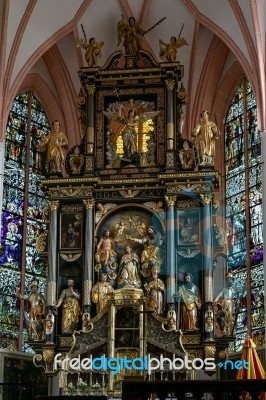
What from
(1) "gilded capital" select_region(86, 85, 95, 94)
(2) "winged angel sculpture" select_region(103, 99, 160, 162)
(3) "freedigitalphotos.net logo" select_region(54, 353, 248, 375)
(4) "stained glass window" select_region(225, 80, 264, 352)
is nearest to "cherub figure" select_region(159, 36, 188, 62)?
(2) "winged angel sculpture" select_region(103, 99, 160, 162)

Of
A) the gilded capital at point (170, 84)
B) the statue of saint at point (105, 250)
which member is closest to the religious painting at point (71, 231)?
the statue of saint at point (105, 250)

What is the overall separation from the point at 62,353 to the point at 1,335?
3.02 meters

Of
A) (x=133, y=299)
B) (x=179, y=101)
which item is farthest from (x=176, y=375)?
(x=179, y=101)

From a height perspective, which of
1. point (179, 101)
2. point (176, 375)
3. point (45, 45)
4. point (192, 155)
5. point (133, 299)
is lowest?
point (176, 375)

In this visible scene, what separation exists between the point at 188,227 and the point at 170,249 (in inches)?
27.4

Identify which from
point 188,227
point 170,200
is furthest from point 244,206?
point 170,200

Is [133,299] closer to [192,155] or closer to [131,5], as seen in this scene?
[192,155]

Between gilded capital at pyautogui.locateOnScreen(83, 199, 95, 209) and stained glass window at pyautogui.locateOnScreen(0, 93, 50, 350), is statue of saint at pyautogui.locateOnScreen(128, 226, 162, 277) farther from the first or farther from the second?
stained glass window at pyautogui.locateOnScreen(0, 93, 50, 350)

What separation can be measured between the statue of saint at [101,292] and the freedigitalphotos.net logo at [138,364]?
1261mm

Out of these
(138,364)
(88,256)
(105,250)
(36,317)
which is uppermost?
(105,250)

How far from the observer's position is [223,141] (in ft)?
86.5

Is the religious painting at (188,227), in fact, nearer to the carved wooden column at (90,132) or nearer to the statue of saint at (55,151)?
the carved wooden column at (90,132)

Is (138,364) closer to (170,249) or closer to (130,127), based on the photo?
(170,249)

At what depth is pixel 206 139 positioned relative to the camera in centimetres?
2231
